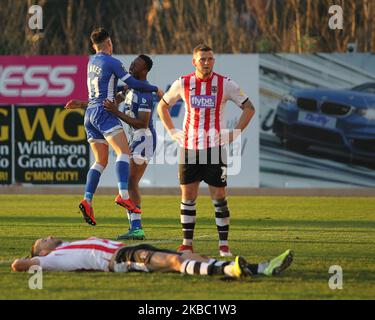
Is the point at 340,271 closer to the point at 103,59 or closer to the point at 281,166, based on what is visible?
the point at 103,59

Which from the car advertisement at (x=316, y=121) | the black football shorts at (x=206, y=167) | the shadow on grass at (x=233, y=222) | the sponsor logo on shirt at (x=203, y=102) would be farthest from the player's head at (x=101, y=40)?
the car advertisement at (x=316, y=121)

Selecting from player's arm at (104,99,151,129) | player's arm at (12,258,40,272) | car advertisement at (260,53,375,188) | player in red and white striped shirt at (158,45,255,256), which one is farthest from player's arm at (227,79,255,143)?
car advertisement at (260,53,375,188)

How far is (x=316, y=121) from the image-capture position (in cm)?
2462

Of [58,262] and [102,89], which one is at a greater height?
[102,89]

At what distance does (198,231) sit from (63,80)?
10855 mm

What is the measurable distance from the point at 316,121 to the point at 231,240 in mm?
11257

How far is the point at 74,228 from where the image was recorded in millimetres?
15383

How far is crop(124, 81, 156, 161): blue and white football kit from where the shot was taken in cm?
1448

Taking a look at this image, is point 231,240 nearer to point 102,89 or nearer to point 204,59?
point 102,89

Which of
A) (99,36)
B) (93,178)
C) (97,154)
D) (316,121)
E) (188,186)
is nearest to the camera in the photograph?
(188,186)

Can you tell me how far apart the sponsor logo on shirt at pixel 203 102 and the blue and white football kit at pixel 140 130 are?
2.41 m

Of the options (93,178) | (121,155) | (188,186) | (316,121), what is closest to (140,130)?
(121,155)

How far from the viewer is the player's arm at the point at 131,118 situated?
45.4 feet
